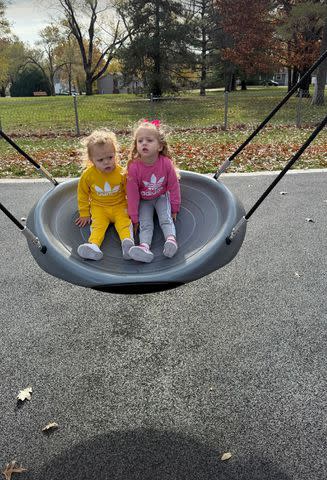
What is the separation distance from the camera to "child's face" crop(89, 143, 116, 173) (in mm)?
2633

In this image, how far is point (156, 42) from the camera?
→ 1989 cm

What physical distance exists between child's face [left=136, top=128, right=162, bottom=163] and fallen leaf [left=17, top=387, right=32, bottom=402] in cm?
147

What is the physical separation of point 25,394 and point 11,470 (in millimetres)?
475

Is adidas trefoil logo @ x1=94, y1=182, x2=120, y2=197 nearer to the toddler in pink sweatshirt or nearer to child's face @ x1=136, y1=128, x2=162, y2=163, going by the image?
the toddler in pink sweatshirt

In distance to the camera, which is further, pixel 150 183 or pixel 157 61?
pixel 157 61

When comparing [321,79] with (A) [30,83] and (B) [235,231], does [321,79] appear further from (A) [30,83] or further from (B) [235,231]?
(A) [30,83]

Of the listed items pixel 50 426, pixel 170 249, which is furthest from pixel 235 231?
pixel 50 426

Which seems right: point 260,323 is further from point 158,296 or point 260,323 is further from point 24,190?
point 24,190

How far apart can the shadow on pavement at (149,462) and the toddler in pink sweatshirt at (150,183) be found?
1.06 metres

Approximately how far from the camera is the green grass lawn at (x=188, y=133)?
7.79 m

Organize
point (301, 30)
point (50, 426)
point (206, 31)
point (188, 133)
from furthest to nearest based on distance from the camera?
point (206, 31)
point (301, 30)
point (188, 133)
point (50, 426)

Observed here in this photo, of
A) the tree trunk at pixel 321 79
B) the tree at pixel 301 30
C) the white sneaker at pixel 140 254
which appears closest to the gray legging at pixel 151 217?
the white sneaker at pixel 140 254

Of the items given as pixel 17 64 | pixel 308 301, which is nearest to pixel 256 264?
pixel 308 301

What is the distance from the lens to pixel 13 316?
3133 millimetres
